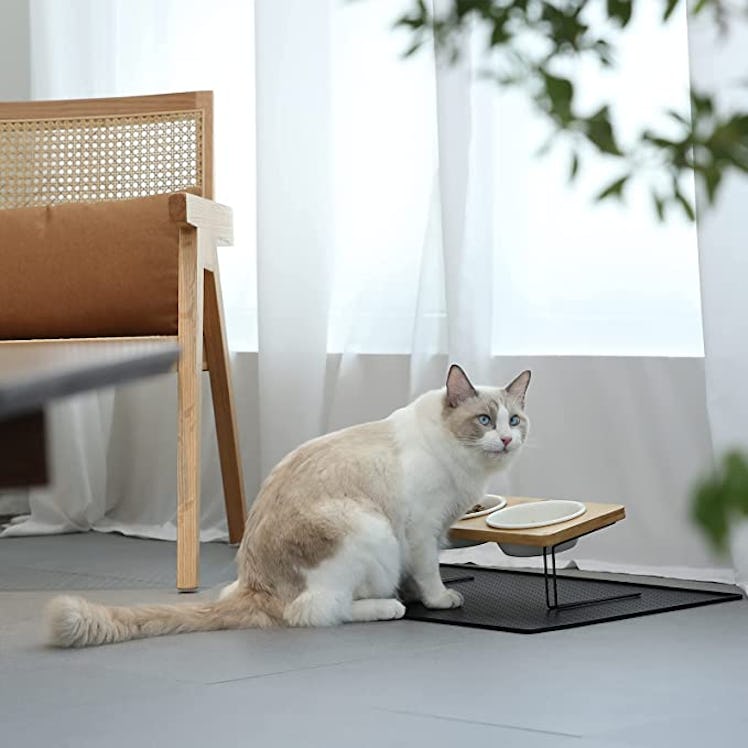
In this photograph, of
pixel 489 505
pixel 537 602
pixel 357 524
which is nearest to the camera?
pixel 357 524

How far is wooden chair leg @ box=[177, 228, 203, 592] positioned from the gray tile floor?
1.00 feet

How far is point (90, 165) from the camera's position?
10.3ft

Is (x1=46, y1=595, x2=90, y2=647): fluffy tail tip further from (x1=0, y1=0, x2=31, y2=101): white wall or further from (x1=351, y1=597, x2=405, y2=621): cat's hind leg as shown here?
(x1=0, y1=0, x2=31, y2=101): white wall

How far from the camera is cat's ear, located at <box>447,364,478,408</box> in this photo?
226cm

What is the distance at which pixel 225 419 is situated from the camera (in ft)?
9.90

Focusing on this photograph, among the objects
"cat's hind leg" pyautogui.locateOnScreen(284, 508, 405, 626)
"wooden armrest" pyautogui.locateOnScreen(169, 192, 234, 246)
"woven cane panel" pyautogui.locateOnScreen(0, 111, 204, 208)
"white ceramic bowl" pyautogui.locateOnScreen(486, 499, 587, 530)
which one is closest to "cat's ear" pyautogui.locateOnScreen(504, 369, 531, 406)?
"white ceramic bowl" pyautogui.locateOnScreen(486, 499, 587, 530)

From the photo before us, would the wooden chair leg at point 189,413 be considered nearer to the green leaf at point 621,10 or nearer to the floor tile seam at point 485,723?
the floor tile seam at point 485,723

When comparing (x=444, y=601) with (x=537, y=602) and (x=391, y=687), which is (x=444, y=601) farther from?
(x=391, y=687)

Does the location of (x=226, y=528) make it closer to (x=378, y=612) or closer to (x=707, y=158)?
(x=378, y=612)

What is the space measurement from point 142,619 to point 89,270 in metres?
0.93

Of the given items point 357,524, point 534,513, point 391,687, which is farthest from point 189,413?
point 391,687

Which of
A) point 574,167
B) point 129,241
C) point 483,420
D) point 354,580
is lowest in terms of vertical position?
point 354,580

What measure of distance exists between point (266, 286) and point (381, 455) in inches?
37.0

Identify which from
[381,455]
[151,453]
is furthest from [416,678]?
[151,453]
